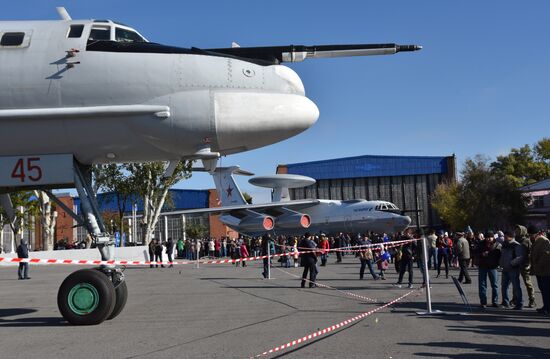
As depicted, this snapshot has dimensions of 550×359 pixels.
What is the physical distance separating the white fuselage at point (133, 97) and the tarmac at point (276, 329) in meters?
2.89

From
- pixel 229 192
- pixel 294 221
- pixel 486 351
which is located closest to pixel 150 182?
pixel 294 221

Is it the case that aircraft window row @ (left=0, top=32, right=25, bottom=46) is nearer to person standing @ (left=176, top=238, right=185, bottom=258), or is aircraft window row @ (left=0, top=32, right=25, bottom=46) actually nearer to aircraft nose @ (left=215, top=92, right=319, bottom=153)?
aircraft nose @ (left=215, top=92, right=319, bottom=153)

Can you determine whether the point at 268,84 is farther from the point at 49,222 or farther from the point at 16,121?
the point at 49,222

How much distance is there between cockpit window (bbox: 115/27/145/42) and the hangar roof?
6266 cm

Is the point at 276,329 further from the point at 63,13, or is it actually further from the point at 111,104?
the point at 63,13

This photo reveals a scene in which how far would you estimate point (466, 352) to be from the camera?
20.5 ft

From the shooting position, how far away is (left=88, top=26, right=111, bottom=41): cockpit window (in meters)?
8.74

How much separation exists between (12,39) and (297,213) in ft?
109

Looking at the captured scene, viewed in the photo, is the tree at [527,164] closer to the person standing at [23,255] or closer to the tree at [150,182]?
the tree at [150,182]

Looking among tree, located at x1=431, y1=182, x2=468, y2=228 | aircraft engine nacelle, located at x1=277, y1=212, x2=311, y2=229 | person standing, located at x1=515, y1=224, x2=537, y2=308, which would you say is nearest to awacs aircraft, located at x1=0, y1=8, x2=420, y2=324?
person standing, located at x1=515, y1=224, x2=537, y2=308

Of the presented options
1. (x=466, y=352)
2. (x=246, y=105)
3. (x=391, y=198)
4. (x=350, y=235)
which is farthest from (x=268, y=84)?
(x=391, y=198)

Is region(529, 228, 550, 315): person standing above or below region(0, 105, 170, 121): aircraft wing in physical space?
below

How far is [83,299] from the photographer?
27.7 ft

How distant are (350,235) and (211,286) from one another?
→ 87.6 feet
